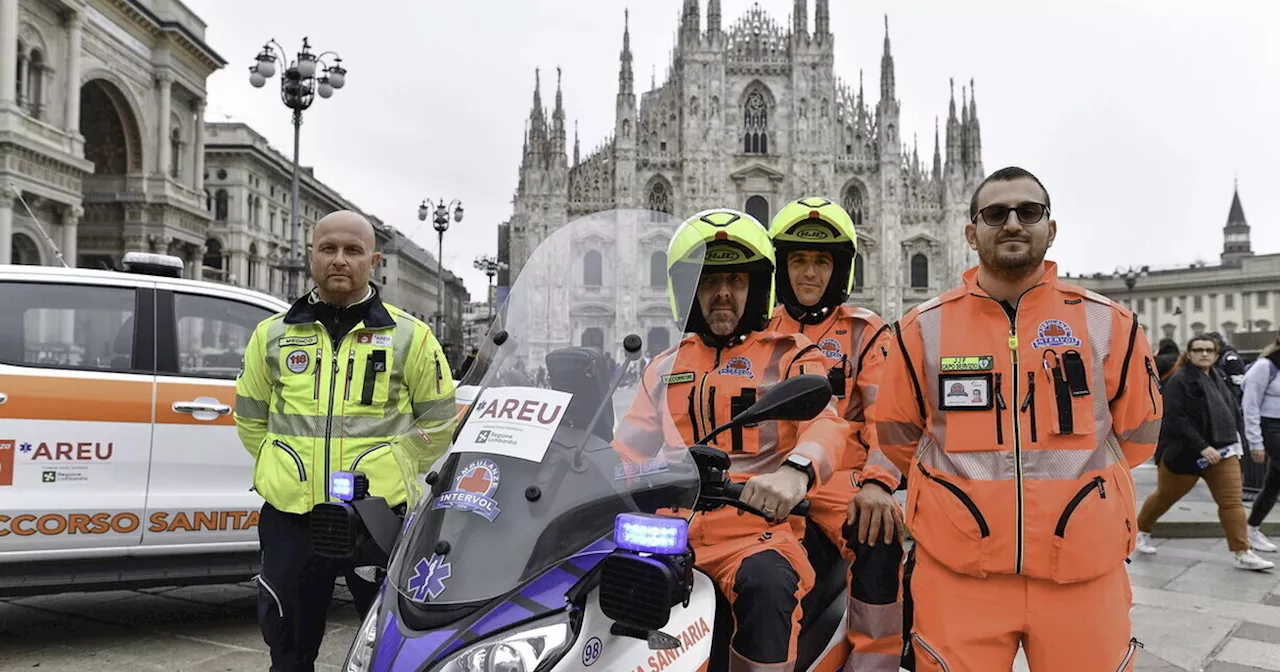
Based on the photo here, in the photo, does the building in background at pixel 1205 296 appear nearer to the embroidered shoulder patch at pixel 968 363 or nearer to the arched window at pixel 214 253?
the arched window at pixel 214 253

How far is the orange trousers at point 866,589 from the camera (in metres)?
2.40

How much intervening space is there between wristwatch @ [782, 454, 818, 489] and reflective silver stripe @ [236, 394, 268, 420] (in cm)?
183

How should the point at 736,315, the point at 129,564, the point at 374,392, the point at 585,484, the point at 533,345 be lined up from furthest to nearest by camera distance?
1. the point at 129,564
2. the point at 374,392
3. the point at 736,315
4. the point at 533,345
5. the point at 585,484

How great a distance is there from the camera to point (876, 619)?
2.49 meters

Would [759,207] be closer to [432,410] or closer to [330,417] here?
[432,410]

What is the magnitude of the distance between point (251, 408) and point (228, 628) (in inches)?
77.7

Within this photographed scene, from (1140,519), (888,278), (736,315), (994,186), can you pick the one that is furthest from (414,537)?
(888,278)

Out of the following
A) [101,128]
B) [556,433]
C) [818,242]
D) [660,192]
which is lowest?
[556,433]

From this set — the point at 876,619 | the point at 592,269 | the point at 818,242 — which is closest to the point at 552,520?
the point at 592,269

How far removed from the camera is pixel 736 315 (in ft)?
7.85

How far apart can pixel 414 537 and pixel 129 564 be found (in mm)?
2964

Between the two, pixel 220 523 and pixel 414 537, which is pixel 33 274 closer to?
pixel 220 523

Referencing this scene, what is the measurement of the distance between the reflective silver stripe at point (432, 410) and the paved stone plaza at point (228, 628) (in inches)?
59.9

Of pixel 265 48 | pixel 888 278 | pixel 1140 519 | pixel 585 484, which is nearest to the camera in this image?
pixel 585 484
